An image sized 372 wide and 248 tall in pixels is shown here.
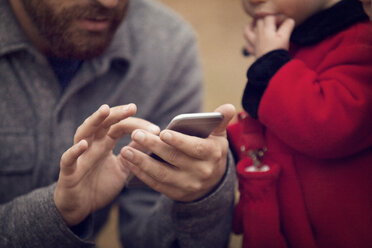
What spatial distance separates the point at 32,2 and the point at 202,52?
1104 mm

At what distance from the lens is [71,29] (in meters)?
0.85

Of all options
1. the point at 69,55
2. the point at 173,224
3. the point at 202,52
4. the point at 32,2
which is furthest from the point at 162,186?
the point at 202,52

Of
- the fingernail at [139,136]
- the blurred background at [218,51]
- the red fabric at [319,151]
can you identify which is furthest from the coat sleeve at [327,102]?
the blurred background at [218,51]

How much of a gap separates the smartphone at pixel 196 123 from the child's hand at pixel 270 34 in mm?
176

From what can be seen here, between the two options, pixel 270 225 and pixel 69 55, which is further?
pixel 69 55

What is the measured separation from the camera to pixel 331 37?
632 mm

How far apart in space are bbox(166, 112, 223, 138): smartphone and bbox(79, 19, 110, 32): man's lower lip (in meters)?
0.41

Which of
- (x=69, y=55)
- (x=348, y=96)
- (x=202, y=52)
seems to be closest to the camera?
(x=348, y=96)

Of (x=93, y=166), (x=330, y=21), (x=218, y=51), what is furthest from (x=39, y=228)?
(x=218, y=51)

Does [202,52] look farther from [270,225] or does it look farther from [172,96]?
[270,225]

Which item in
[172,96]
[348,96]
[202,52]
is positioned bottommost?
[202,52]

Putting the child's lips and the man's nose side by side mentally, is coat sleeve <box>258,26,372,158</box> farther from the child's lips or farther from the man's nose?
the man's nose

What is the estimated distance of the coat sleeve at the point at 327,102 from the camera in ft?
1.88

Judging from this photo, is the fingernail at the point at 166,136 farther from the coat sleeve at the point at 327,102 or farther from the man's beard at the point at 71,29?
the man's beard at the point at 71,29
